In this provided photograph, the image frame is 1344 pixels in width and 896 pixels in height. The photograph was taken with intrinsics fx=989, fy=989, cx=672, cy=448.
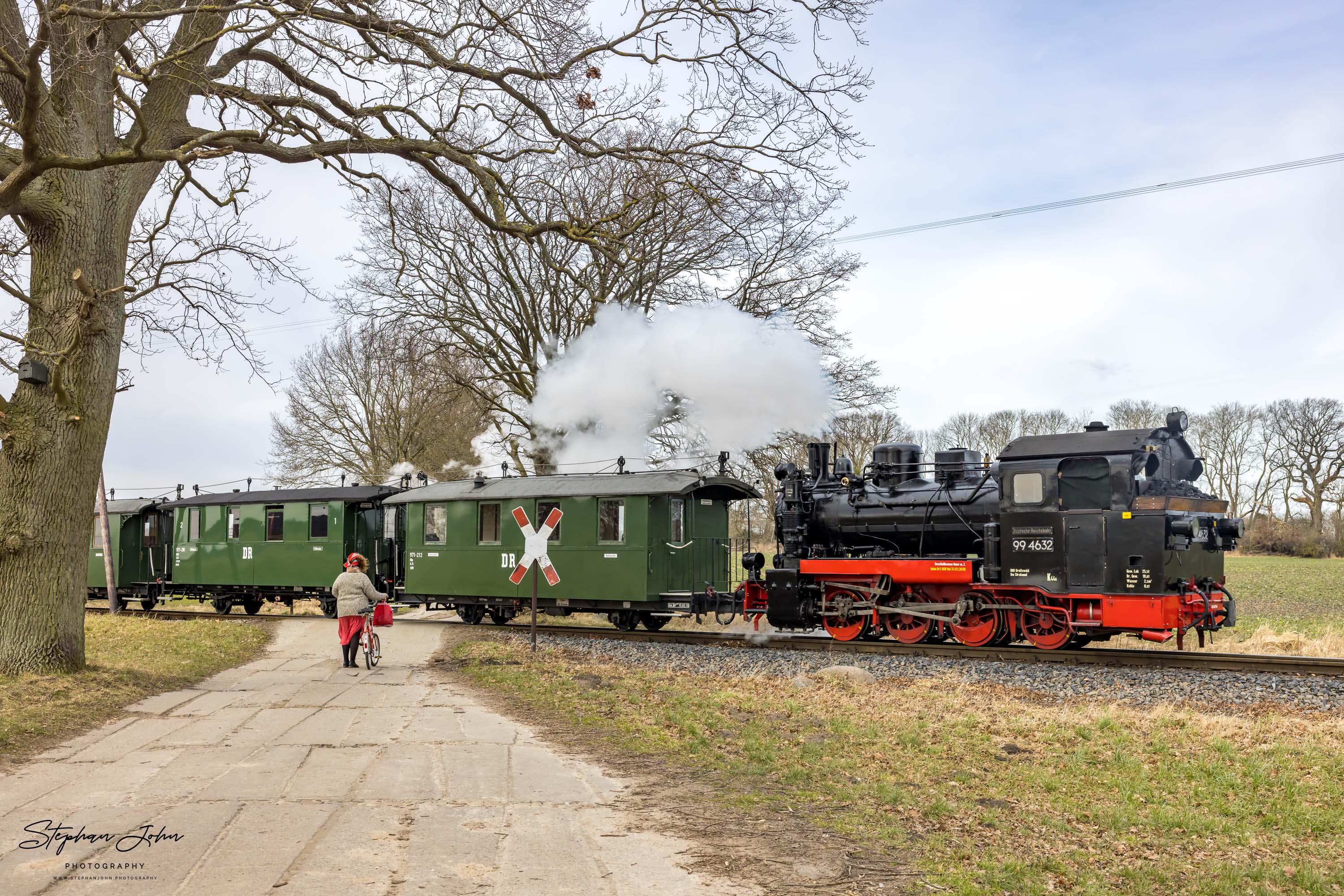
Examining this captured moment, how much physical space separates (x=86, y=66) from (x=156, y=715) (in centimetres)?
648

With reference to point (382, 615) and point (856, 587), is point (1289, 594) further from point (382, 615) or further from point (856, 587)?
point (382, 615)

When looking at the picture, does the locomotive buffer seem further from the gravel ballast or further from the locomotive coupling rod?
the locomotive coupling rod

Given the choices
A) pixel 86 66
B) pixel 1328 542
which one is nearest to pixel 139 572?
pixel 86 66

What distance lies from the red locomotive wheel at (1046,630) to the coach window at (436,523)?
10.5 metres

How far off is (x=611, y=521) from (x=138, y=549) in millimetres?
15019

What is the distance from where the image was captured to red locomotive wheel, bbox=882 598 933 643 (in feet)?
45.6

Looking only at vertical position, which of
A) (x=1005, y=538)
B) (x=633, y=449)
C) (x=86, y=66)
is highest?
(x=86, y=66)

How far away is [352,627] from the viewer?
1212 centimetres

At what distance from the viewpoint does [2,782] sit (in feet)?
21.0

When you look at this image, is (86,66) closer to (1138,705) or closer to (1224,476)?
(1138,705)

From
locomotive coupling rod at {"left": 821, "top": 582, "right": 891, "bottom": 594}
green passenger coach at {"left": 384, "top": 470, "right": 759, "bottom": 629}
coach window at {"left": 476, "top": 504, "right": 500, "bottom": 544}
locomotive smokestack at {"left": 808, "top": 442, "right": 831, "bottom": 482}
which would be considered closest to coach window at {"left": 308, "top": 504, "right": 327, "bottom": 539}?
green passenger coach at {"left": 384, "top": 470, "right": 759, "bottom": 629}

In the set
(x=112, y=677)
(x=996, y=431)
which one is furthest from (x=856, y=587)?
(x=996, y=431)

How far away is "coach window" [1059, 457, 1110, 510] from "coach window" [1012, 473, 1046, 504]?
0.22 meters

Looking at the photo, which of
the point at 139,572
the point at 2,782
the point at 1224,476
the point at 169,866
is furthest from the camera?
the point at 1224,476
